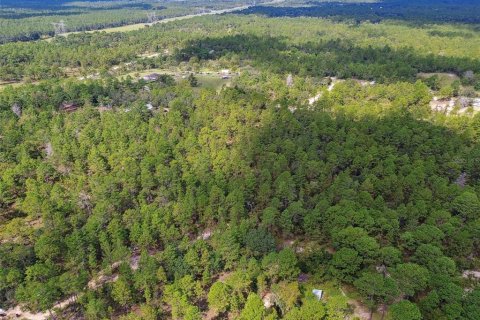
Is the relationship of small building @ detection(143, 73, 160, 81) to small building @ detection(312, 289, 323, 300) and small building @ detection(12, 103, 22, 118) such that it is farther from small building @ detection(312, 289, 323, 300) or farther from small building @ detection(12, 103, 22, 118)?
small building @ detection(312, 289, 323, 300)

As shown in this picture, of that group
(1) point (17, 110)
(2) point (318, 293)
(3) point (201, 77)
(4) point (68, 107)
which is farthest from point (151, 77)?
(2) point (318, 293)

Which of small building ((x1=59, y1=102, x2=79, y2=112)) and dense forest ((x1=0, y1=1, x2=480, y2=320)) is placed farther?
small building ((x1=59, y1=102, x2=79, y2=112))

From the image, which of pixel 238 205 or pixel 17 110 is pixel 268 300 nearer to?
pixel 238 205

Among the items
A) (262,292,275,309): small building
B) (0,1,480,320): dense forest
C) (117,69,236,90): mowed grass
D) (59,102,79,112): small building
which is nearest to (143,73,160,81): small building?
(117,69,236,90): mowed grass

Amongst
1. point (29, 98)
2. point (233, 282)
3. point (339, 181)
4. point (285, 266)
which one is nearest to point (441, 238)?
point (339, 181)

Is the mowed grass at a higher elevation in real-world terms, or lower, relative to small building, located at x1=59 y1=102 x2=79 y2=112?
lower
